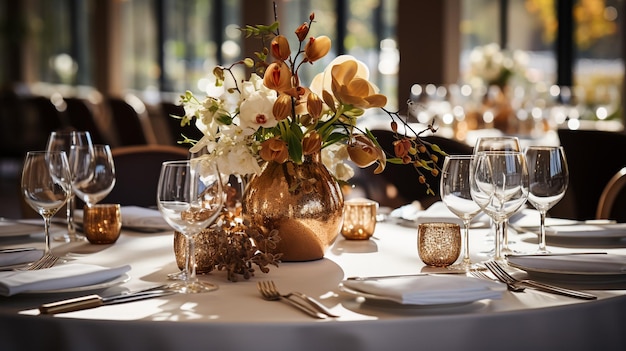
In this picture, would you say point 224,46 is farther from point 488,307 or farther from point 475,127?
point 488,307

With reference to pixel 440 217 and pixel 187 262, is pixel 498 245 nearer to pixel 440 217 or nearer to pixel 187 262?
pixel 440 217

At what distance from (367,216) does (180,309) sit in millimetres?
726

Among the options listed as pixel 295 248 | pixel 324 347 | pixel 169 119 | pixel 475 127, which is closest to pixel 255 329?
pixel 324 347

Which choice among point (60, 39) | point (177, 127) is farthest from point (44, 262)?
point (60, 39)

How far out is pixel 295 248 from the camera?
1.73 meters

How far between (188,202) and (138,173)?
151 centimetres

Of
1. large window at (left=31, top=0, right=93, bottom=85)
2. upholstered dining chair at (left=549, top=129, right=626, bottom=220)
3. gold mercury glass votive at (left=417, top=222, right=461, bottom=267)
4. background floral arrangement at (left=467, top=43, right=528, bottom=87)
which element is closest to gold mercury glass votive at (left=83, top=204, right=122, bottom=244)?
gold mercury glass votive at (left=417, top=222, right=461, bottom=267)

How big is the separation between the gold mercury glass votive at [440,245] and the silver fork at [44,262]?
2.29ft

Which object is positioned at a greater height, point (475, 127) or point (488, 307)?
→ point (475, 127)

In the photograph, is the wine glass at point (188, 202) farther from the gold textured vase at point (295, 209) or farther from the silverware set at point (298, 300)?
the gold textured vase at point (295, 209)

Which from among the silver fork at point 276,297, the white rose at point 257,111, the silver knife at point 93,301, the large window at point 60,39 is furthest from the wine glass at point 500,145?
the large window at point 60,39

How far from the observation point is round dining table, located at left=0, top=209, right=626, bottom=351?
124cm

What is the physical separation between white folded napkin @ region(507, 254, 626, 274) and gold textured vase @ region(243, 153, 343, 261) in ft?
1.19

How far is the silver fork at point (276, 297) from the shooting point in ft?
4.23
